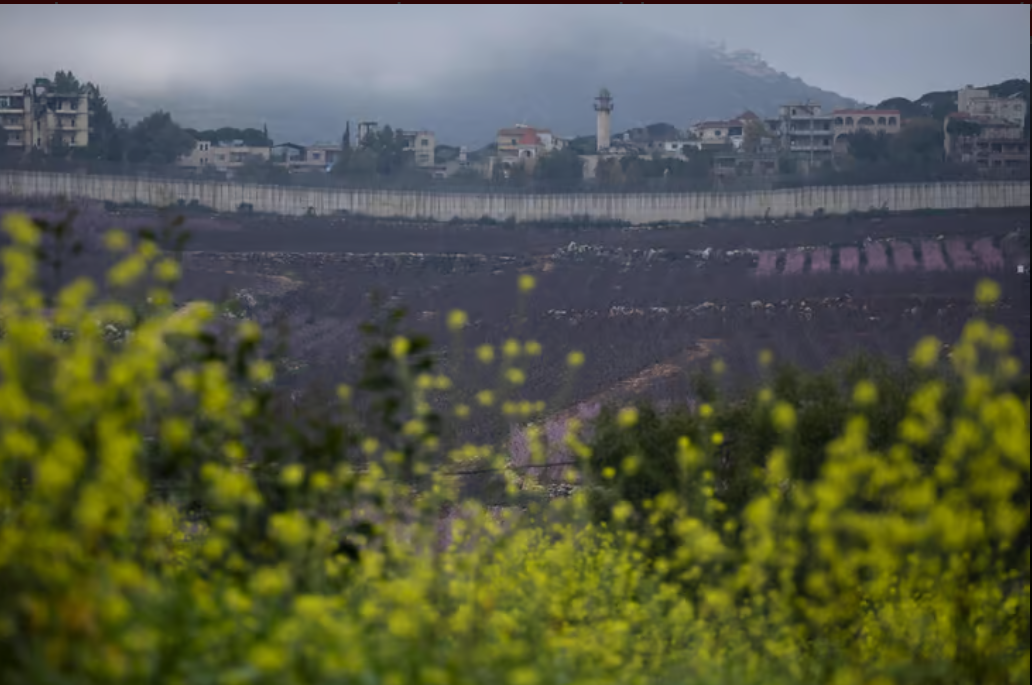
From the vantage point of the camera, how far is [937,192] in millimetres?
10305

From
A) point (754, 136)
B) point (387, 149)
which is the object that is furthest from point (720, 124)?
point (387, 149)

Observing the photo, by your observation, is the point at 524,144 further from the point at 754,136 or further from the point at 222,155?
the point at 222,155

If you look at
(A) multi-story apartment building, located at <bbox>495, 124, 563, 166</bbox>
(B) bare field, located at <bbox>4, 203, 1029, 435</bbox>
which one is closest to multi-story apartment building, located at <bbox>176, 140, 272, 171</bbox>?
(B) bare field, located at <bbox>4, 203, 1029, 435</bbox>

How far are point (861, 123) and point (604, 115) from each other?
108 inches

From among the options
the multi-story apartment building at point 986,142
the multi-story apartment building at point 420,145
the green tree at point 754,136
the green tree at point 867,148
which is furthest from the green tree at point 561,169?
the multi-story apartment building at point 986,142

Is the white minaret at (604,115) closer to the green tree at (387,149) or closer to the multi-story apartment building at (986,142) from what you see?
the green tree at (387,149)

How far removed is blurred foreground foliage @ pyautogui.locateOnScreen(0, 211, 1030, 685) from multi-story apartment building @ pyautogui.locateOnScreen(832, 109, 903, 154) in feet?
21.2

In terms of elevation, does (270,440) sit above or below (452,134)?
below

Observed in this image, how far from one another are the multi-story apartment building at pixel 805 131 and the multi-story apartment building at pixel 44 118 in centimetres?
667

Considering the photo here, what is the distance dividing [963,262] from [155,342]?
822 cm

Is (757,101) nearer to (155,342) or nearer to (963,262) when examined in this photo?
(963,262)

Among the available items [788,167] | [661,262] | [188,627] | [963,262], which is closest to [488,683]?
[188,627]

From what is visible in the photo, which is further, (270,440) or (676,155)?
(676,155)

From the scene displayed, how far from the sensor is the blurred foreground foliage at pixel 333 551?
6.95 ft
